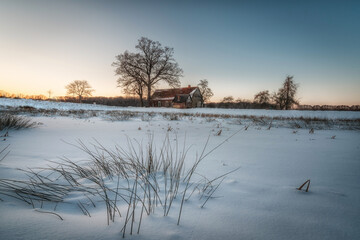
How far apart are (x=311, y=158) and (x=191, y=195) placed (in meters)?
2.06

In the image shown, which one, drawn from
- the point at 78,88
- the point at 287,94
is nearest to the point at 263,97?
the point at 287,94

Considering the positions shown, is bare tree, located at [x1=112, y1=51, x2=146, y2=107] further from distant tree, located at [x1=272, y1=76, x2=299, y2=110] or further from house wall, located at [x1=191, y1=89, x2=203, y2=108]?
distant tree, located at [x1=272, y1=76, x2=299, y2=110]

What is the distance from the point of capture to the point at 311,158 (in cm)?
228

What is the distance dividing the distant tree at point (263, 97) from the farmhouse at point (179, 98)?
15.6 meters

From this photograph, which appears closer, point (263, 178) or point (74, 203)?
point (74, 203)

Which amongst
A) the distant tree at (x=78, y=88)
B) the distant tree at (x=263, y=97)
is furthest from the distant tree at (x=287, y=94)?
the distant tree at (x=78, y=88)

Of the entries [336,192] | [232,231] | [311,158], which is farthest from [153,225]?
[311,158]

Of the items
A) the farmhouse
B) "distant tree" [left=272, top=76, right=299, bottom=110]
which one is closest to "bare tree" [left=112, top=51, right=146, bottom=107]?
the farmhouse

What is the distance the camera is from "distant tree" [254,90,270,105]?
4120 cm

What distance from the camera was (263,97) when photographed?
138ft

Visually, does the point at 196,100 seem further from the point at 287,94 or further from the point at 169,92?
the point at 287,94

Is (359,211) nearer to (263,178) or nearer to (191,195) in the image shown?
(263,178)

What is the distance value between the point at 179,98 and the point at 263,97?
22039 mm

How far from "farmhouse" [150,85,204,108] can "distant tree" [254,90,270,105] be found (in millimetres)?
15584
